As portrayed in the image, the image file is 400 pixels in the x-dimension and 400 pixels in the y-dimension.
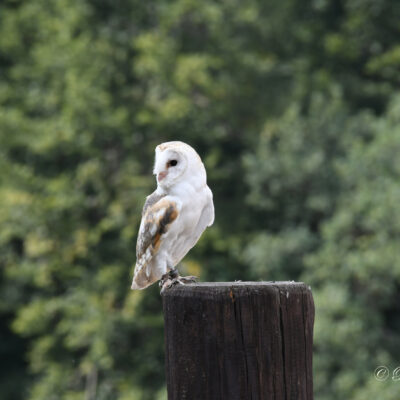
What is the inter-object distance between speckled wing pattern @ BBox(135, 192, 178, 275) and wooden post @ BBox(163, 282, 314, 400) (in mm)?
900

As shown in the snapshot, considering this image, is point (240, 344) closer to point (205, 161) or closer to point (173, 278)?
point (173, 278)

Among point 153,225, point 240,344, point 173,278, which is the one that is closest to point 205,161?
point 153,225

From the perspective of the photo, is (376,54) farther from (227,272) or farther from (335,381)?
(335,381)

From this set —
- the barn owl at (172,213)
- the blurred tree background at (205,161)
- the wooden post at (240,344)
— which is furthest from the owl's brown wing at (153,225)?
the blurred tree background at (205,161)

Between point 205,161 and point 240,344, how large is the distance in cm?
962

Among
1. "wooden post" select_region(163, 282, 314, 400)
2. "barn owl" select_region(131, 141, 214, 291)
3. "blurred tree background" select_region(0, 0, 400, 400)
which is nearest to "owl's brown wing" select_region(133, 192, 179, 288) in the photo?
"barn owl" select_region(131, 141, 214, 291)

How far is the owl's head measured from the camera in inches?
120

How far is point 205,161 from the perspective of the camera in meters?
11.7

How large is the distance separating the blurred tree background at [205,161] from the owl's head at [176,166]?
6.75 m

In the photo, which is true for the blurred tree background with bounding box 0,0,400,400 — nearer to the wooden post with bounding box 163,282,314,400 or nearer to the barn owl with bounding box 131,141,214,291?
the barn owl with bounding box 131,141,214,291

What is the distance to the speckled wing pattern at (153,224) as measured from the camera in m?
3.11

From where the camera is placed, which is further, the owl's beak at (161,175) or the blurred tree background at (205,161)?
the blurred tree background at (205,161)

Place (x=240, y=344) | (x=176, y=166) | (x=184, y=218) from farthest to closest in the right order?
1. (x=184, y=218)
2. (x=176, y=166)
3. (x=240, y=344)

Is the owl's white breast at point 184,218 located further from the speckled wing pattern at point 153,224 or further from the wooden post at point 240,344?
the wooden post at point 240,344
